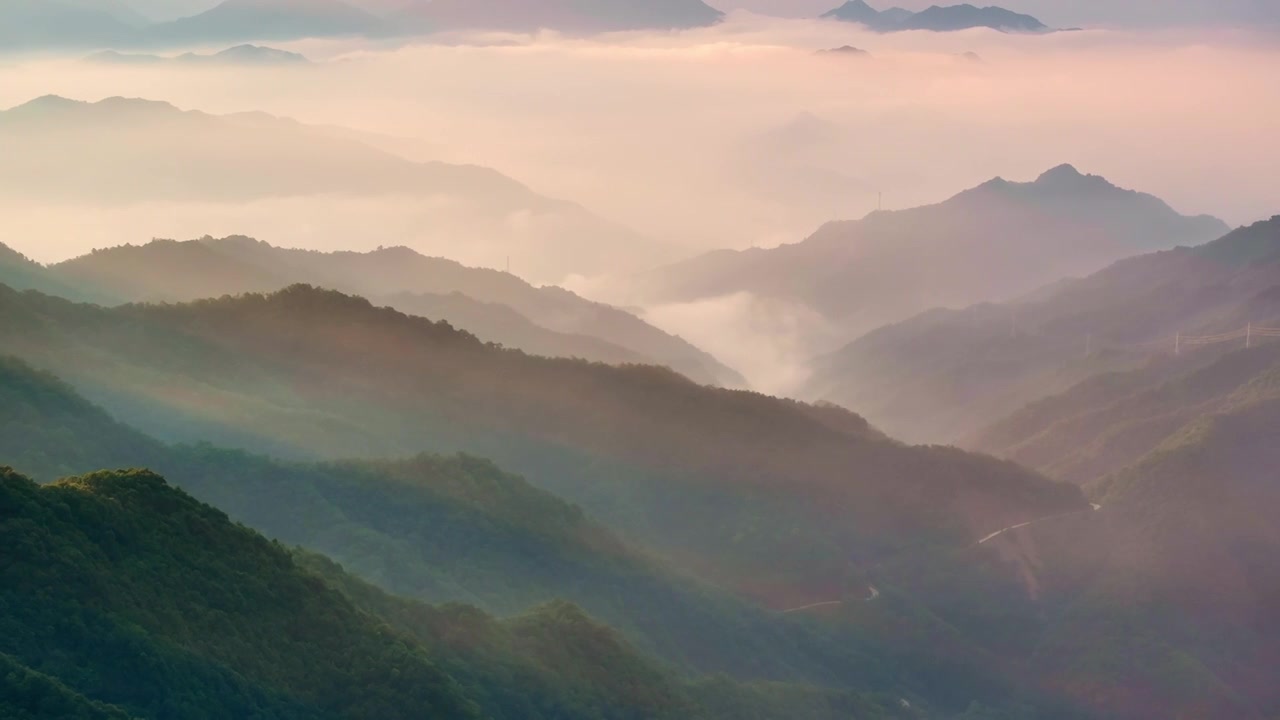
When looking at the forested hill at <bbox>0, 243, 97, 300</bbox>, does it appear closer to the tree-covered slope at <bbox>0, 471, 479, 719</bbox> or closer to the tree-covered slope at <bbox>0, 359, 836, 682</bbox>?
the tree-covered slope at <bbox>0, 359, 836, 682</bbox>

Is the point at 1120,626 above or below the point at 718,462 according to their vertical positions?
below

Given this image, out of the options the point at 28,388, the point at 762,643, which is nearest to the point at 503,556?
the point at 762,643

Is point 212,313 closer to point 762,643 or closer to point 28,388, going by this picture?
point 28,388

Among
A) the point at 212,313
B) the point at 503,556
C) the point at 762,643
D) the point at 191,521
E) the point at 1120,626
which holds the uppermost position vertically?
the point at 191,521

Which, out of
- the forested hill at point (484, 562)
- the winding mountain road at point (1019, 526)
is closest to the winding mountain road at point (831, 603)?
the forested hill at point (484, 562)

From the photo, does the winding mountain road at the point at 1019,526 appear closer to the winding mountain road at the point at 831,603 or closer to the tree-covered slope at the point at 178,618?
the winding mountain road at the point at 831,603

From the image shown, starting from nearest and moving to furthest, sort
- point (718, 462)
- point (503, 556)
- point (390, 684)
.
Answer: point (390, 684) → point (503, 556) → point (718, 462)

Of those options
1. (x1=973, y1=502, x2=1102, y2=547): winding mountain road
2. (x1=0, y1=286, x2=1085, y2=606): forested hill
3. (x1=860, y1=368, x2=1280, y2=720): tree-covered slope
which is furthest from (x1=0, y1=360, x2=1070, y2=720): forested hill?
(x1=973, y1=502, x2=1102, y2=547): winding mountain road

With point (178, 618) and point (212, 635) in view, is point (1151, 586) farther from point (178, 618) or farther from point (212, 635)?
point (178, 618)

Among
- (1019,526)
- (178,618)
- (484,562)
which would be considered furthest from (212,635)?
(1019,526)
